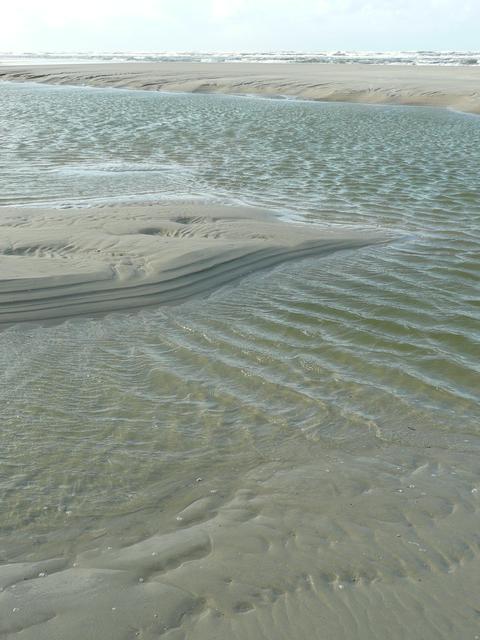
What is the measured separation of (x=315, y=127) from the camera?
19891 millimetres

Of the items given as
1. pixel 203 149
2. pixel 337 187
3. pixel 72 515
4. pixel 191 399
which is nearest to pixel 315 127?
pixel 203 149

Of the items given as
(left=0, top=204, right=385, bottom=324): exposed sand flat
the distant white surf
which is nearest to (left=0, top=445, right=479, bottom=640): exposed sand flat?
(left=0, top=204, right=385, bottom=324): exposed sand flat

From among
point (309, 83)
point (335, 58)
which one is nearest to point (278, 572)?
point (309, 83)

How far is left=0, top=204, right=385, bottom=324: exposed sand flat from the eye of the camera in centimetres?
646

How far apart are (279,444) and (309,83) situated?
33.6 meters

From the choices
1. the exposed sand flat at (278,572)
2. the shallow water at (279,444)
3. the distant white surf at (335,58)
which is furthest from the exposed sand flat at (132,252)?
the distant white surf at (335,58)

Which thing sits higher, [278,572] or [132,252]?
[132,252]

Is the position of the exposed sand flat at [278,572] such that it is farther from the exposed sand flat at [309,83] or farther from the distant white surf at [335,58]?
the distant white surf at [335,58]

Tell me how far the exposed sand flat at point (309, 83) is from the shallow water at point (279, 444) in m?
22.5

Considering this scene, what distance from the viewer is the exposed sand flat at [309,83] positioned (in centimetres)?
3034

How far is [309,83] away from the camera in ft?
116

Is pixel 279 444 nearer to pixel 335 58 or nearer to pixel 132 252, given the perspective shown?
pixel 132 252

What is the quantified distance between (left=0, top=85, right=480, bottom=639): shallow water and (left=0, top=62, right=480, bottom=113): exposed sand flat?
2248 cm

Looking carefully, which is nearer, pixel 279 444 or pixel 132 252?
pixel 279 444
